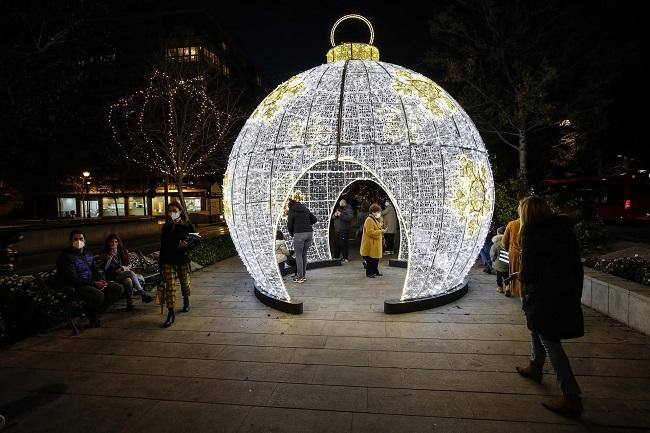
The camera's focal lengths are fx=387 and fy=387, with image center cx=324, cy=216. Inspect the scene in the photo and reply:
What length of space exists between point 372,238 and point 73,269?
Result: 5.50m

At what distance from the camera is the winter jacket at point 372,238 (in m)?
8.45

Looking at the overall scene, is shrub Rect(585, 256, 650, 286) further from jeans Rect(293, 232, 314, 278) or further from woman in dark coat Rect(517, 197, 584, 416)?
jeans Rect(293, 232, 314, 278)

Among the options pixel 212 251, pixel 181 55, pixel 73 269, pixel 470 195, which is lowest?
pixel 212 251

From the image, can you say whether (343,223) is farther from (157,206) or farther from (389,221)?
(157,206)

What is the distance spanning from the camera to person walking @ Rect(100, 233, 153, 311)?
21.3ft

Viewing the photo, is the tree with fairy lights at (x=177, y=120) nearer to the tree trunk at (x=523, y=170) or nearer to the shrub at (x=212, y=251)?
the shrub at (x=212, y=251)

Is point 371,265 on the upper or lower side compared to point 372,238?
lower

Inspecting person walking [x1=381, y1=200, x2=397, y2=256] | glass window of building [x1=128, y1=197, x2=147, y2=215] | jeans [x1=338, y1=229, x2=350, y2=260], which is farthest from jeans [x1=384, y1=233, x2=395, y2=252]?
→ glass window of building [x1=128, y1=197, x2=147, y2=215]

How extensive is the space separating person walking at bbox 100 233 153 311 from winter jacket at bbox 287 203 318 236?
2952 mm

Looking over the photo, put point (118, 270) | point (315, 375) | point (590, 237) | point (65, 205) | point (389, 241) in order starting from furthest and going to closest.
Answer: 1. point (65, 205)
2. point (389, 241)
3. point (590, 237)
4. point (118, 270)
5. point (315, 375)

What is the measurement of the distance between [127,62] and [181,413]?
77.4ft

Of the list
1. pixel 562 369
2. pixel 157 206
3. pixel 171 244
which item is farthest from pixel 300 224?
pixel 157 206

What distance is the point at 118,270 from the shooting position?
6582 mm

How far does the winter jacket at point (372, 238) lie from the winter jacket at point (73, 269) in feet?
17.1
